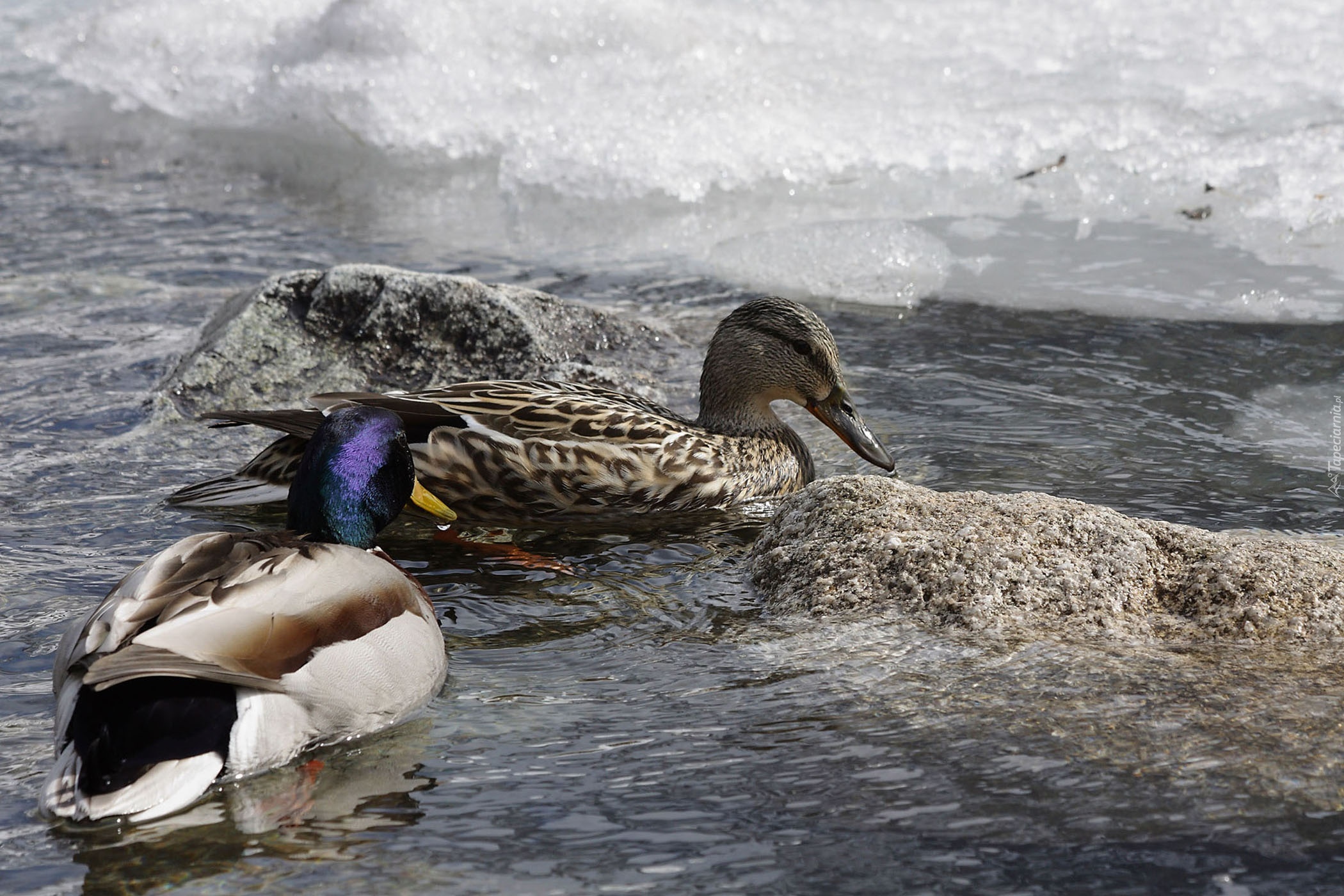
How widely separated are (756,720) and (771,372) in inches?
103

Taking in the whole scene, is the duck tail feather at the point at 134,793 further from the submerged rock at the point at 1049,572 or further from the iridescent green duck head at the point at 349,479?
the submerged rock at the point at 1049,572

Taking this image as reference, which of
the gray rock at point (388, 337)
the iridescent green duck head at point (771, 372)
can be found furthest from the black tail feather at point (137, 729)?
the gray rock at point (388, 337)

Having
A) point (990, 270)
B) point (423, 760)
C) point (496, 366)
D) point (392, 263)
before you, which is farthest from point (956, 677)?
point (392, 263)

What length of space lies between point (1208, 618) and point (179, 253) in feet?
22.1

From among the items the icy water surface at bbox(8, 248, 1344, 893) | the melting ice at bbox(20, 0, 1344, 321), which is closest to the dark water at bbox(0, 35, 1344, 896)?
the icy water surface at bbox(8, 248, 1344, 893)

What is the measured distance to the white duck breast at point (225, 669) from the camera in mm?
3166

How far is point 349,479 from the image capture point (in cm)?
437

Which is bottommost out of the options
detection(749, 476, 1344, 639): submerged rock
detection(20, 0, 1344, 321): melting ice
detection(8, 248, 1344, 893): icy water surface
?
detection(8, 248, 1344, 893): icy water surface

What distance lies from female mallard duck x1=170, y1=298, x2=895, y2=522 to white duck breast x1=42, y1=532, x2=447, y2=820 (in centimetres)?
150

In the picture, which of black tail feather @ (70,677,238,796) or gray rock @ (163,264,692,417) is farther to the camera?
gray rock @ (163,264,692,417)

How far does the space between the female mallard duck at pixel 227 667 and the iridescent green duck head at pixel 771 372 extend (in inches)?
88.3

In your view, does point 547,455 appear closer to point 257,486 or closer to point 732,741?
point 257,486

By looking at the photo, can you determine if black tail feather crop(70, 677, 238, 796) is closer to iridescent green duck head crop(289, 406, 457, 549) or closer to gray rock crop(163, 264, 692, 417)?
iridescent green duck head crop(289, 406, 457, 549)

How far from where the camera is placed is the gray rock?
22.1 ft
